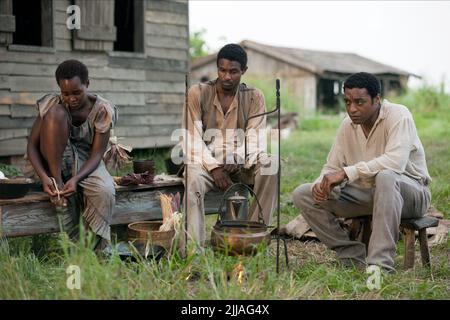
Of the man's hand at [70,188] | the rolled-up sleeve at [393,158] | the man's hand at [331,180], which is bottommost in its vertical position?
the man's hand at [70,188]

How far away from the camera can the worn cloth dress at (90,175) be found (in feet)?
15.2

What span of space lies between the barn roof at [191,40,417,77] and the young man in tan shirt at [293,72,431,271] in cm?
1831

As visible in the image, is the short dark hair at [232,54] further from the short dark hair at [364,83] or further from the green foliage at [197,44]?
the green foliage at [197,44]

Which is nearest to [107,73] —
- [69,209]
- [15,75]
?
[15,75]

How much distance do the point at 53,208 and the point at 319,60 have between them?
69.0 ft

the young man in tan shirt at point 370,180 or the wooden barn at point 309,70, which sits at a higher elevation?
the wooden barn at point 309,70

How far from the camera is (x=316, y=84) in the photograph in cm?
2341

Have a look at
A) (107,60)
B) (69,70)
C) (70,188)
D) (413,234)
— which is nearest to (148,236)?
(70,188)

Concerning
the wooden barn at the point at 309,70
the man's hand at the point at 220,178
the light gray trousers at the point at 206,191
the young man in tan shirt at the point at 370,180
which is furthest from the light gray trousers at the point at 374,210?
the wooden barn at the point at 309,70

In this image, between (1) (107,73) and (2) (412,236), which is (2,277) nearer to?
(2) (412,236)

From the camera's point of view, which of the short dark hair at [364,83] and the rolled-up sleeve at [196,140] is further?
the rolled-up sleeve at [196,140]

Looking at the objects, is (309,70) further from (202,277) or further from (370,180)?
(202,277)

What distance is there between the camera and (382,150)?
4594mm
